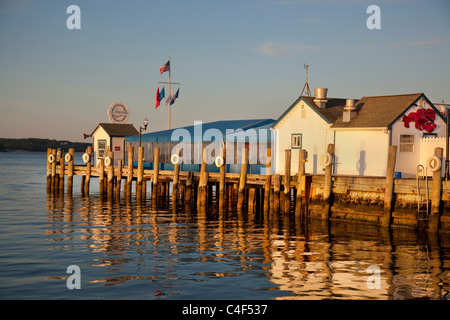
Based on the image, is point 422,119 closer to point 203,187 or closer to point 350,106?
point 350,106

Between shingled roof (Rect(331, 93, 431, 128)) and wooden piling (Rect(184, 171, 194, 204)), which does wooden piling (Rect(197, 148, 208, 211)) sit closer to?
wooden piling (Rect(184, 171, 194, 204))

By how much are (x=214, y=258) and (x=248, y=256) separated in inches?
51.3

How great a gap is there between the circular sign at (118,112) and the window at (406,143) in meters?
30.6

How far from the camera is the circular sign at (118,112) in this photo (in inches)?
2152

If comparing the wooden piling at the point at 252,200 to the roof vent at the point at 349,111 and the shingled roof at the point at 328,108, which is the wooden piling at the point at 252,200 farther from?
the roof vent at the point at 349,111

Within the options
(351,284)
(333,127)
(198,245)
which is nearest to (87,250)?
(198,245)

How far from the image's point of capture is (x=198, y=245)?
76.5ft

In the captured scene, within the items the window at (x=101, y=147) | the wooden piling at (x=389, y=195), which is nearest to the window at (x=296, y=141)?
the wooden piling at (x=389, y=195)

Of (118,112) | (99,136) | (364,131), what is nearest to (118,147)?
(99,136)

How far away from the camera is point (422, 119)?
3180cm

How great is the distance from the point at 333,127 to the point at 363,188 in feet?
21.7

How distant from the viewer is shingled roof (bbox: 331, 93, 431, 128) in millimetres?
31391

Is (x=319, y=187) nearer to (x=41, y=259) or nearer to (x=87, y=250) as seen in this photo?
(x=87, y=250)
